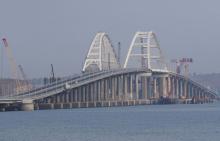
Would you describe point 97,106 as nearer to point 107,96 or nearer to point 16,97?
point 107,96

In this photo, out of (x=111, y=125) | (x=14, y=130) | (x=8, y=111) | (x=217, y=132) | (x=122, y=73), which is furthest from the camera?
(x=122, y=73)

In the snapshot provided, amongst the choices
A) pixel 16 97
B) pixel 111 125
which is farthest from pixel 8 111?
pixel 111 125

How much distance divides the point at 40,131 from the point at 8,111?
68.1 m

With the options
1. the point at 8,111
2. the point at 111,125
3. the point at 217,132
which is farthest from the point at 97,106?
the point at 217,132

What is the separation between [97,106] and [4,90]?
2041 cm

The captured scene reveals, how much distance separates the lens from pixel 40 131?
8738cm

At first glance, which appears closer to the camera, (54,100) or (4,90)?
(54,100)

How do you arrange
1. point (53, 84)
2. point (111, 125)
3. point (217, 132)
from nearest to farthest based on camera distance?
1. point (217, 132)
2. point (111, 125)
3. point (53, 84)

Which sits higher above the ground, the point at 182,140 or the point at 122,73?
the point at 122,73

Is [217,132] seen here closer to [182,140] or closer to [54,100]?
[182,140]

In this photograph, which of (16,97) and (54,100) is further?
(54,100)

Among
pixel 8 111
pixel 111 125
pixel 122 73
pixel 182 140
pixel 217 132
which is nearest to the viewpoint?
pixel 182 140

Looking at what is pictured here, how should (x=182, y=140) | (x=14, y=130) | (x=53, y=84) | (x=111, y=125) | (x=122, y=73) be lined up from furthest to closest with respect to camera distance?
(x=122, y=73), (x=53, y=84), (x=111, y=125), (x=14, y=130), (x=182, y=140)

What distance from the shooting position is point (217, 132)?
8262 cm
